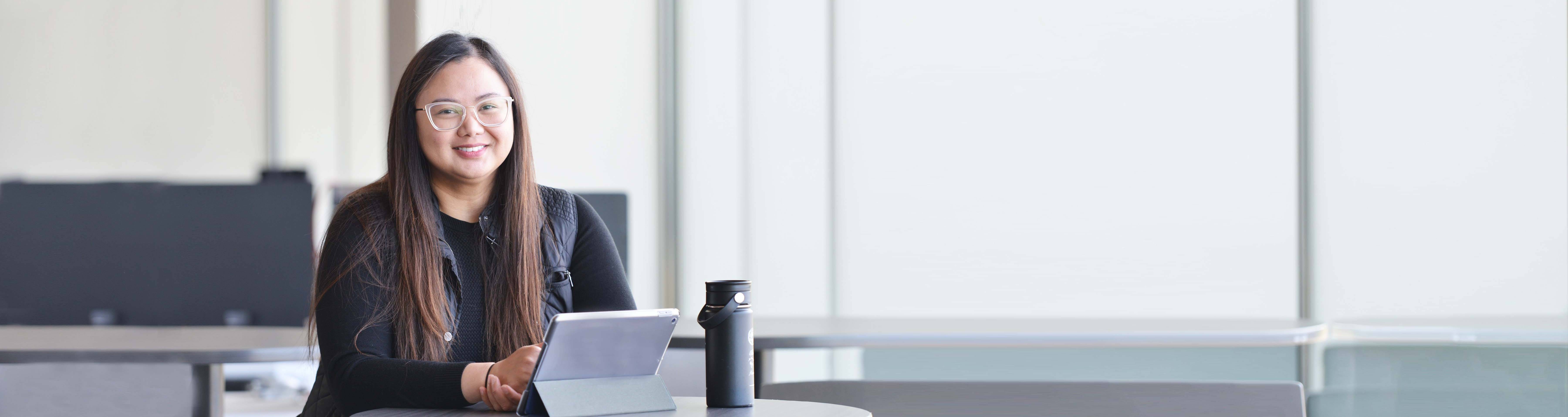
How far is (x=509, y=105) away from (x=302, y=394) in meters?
1.70

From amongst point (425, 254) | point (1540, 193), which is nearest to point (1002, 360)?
point (1540, 193)

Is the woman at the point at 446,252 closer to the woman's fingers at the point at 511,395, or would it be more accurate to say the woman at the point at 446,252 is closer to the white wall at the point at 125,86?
the woman's fingers at the point at 511,395

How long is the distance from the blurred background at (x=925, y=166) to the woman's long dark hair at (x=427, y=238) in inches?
39.4

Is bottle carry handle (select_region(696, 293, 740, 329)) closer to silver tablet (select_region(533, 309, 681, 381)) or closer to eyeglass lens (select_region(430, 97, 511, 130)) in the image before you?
silver tablet (select_region(533, 309, 681, 381))

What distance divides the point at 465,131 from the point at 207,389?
104 centimetres

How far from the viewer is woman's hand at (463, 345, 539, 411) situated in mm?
1265

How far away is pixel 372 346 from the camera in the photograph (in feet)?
4.71

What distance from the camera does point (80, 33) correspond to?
4680mm

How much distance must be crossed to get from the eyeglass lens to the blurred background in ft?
3.56

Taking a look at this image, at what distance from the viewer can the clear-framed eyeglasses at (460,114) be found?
1.51m

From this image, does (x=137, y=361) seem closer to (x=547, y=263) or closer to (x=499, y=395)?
(x=547, y=263)

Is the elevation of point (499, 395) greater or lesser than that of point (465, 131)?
lesser

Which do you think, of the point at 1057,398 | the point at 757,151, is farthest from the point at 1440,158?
the point at 757,151

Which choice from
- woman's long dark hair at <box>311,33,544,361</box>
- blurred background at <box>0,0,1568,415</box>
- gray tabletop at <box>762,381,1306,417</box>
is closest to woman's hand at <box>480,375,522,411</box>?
woman's long dark hair at <box>311,33,544,361</box>
